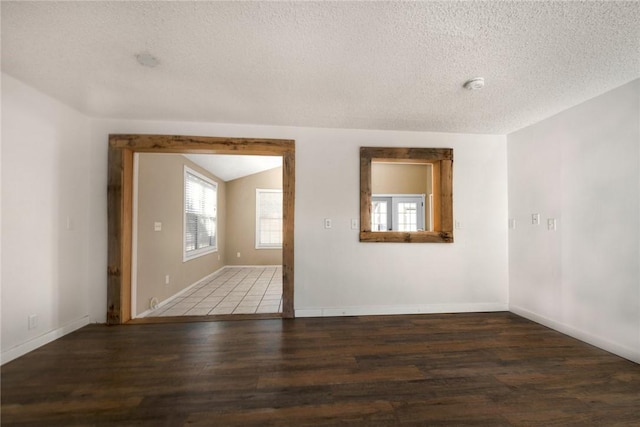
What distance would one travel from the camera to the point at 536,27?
1506 millimetres

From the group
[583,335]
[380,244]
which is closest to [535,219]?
[583,335]

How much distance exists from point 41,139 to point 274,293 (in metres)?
3.45

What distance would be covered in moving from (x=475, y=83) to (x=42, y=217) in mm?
3952

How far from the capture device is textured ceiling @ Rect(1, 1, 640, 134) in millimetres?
1416

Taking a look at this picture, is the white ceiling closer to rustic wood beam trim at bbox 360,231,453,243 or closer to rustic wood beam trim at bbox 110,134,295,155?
rustic wood beam trim at bbox 110,134,295,155

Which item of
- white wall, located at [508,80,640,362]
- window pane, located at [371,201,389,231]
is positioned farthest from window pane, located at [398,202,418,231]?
white wall, located at [508,80,640,362]

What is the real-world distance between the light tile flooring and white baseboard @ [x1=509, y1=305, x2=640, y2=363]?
3.03 metres

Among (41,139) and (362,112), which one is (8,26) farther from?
(362,112)

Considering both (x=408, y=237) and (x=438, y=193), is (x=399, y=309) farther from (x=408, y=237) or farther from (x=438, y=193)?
(x=438, y=193)

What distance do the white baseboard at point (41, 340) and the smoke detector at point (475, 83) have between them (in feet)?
14.1

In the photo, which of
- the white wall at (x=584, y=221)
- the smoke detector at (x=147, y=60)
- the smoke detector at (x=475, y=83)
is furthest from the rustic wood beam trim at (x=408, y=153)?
the smoke detector at (x=147, y=60)

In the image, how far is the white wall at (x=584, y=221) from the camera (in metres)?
2.16

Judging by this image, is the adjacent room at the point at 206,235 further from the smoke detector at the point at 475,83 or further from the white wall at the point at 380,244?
the smoke detector at the point at 475,83

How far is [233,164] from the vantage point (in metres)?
6.08
